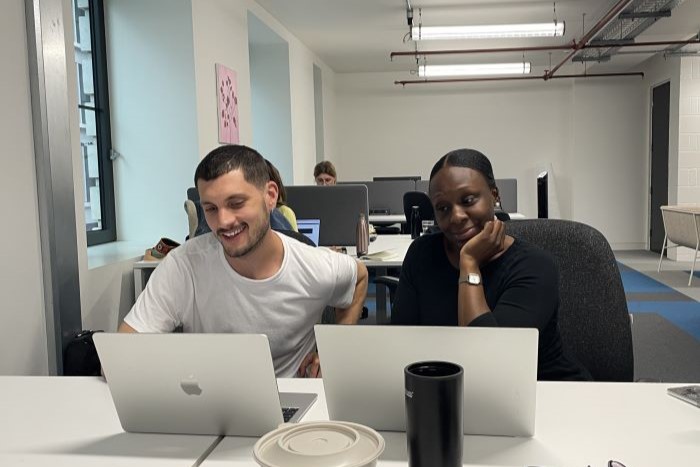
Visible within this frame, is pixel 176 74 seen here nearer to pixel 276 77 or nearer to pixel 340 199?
pixel 340 199

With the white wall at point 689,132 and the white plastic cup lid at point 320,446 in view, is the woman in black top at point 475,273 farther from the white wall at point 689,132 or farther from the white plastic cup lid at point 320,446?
the white wall at point 689,132

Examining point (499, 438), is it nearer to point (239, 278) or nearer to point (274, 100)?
point (239, 278)

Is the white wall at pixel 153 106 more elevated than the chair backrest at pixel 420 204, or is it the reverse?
the white wall at pixel 153 106

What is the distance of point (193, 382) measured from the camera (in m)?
0.98

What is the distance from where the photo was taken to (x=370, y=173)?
952 centimetres

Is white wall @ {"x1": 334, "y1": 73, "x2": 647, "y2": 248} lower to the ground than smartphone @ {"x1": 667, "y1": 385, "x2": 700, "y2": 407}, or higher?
higher

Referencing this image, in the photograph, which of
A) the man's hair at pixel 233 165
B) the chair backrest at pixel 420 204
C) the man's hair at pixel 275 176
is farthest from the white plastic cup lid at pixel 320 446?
the chair backrest at pixel 420 204

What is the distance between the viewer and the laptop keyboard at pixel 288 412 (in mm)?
1105

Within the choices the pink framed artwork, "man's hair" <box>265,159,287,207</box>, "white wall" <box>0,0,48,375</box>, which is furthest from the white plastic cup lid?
the pink framed artwork

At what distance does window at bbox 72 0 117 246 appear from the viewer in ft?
12.9

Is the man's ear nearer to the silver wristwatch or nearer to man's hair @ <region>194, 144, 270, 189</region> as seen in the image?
man's hair @ <region>194, 144, 270, 189</region>

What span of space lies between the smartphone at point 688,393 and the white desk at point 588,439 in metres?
0.01

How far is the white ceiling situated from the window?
6.43 feet

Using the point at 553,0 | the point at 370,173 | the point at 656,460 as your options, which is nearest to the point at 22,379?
the point at 656,460
